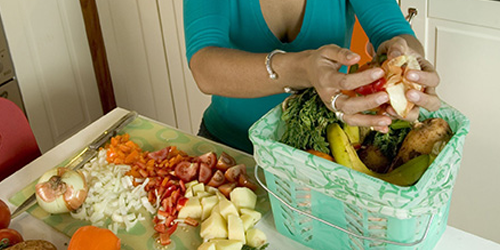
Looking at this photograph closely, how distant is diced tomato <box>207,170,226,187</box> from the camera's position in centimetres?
133

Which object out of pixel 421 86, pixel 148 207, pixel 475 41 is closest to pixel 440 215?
pixel 421 86

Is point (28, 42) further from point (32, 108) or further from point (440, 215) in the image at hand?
point (440, 215)

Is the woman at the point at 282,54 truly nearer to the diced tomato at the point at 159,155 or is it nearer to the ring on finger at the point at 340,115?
the ring on finger at the point at 340,115

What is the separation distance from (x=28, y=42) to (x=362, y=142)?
1.89 meters

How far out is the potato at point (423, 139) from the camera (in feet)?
3.52

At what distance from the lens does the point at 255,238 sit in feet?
3.91

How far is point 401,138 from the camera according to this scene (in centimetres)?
114

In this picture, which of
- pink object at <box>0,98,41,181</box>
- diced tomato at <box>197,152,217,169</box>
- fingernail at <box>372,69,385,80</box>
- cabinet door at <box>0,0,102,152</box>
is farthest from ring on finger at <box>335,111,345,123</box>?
cabinet door at <box>0,0,102,152</box>

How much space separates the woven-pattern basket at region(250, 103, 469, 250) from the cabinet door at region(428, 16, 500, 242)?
870 mm

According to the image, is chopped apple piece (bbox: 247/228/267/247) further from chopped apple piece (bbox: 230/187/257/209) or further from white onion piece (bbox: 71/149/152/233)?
white onion piece (bbox: 71/149/152/233)

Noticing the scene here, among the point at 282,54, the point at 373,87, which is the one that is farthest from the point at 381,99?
the point at 282,54

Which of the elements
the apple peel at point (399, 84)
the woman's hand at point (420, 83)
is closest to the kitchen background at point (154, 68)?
the woman's hand at point (420, 83)

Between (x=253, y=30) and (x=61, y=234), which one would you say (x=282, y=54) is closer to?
(x=253, y=30)

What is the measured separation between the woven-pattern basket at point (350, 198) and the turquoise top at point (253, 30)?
31 centimetres
